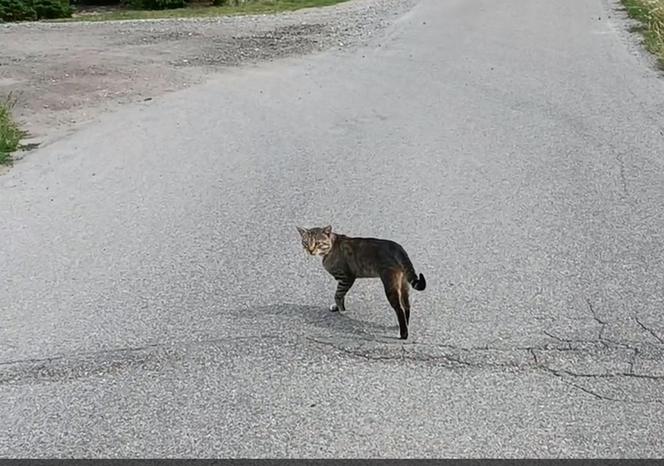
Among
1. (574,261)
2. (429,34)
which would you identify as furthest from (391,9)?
(574,261)

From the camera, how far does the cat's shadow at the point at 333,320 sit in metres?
4.90

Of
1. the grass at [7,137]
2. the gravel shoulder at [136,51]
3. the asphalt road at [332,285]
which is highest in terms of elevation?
the asphalt road at [332,285]

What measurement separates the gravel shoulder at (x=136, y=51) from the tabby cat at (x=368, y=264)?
666 cm

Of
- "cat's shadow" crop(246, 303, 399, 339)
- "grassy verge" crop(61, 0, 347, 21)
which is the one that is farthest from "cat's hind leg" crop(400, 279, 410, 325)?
"grassy verge" crop(61, 0, 347, 21)

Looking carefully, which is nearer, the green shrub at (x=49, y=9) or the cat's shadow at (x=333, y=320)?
the cat's shadow at (x=333, y=320)

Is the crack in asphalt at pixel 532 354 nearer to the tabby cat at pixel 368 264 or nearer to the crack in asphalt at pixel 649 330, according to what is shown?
the crack in asphalt at pixel 649 330

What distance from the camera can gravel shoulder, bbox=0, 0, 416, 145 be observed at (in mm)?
13125

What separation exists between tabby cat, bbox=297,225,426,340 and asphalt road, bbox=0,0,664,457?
0.62 ft

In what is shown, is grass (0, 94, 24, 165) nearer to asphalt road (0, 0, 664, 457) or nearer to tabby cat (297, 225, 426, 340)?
asphalt road (0, 0, 664, 457)

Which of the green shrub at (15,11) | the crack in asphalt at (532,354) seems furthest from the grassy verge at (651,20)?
the green shrub at (15,11)

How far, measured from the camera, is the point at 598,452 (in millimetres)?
3717

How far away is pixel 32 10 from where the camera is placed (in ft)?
89.2

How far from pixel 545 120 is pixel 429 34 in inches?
351

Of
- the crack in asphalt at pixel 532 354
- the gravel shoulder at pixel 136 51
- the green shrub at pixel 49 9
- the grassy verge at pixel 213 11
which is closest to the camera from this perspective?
the crack in asphalt at pixel 532 354
